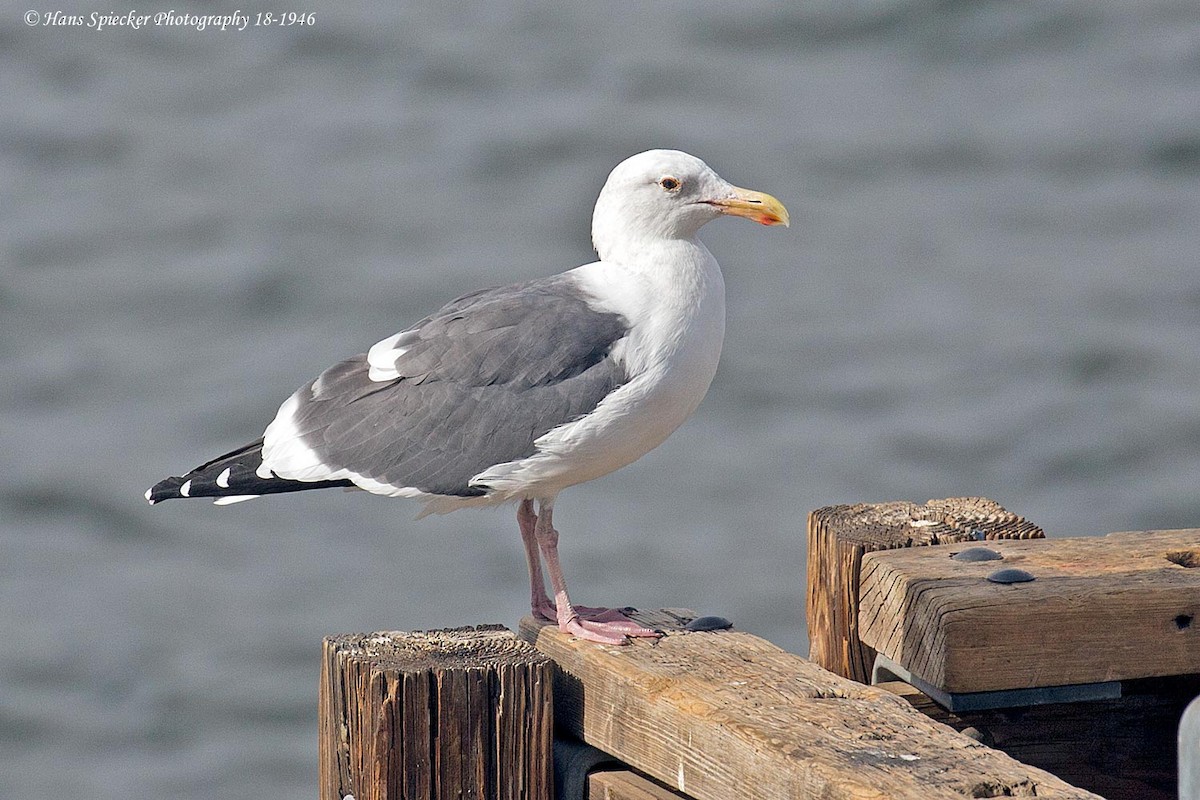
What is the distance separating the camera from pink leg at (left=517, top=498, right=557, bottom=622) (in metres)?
3.92

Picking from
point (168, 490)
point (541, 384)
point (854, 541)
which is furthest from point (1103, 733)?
point (168, 490)

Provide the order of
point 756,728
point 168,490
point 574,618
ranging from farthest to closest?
point 168,490 → point 574,618 → point 756,728

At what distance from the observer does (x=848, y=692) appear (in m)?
2.83

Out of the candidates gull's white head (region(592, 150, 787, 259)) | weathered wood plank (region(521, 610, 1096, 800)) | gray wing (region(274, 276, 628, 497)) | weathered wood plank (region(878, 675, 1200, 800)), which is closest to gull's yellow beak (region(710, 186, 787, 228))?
gull's white head (region(592, 150, 787, 259))

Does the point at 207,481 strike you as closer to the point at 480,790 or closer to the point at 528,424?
the point at 528,424

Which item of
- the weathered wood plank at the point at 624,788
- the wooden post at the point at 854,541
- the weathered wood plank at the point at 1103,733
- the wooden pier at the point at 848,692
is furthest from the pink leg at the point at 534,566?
the weathered wood plank at the point at 1103,733

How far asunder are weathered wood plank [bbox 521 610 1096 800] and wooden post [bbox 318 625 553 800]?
176 mm

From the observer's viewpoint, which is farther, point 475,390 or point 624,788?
point 475,390

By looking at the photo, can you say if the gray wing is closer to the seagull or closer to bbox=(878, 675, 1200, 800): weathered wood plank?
the seagull

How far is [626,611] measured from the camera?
3656 millimetres

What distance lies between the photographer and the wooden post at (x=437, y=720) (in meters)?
2.86

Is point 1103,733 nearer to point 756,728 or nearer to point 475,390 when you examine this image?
point 756,728

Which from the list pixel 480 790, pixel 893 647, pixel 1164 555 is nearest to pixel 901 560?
pixel 893 647

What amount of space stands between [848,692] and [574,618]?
84 cm
